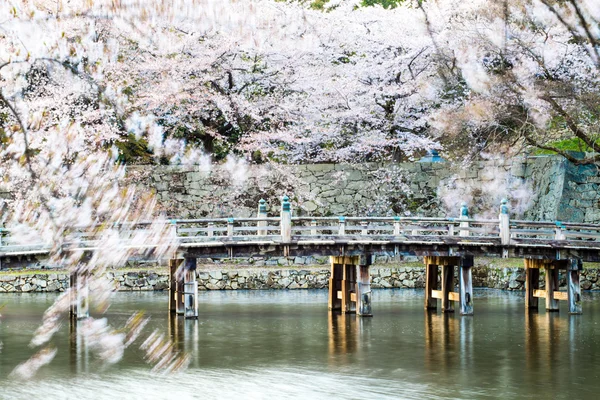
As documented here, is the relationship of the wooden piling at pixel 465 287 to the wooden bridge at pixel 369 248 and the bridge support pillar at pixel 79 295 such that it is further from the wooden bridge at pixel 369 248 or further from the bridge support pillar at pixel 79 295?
Result: the bridge support pillar at pixel 79 295

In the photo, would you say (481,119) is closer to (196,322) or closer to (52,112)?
(196,322)

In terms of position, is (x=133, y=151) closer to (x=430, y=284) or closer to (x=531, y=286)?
(x=430, y=284)

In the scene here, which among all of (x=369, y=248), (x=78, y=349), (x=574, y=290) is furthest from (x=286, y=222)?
(x=574, y=290)

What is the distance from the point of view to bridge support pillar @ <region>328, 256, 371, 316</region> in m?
24.3

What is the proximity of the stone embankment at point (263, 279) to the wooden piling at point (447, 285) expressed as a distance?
7.56 m

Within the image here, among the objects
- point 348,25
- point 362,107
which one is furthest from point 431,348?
point 348,25

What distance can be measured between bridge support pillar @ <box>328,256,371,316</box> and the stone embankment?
6566mm

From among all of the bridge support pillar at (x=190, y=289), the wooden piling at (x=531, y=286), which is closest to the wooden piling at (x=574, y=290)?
the wooden piling at (x=531, y=286)

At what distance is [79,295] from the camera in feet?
75.1

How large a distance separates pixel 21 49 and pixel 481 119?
2185 centimetres

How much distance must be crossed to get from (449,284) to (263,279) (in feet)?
29.0

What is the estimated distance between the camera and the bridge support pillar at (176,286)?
77.9ft

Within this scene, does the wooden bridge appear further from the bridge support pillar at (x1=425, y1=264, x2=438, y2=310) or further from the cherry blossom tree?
the cherry blossom tree

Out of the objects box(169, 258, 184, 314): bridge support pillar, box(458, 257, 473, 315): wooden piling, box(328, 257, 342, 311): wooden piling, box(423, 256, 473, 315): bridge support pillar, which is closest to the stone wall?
box(423, 256, 473, 315): bridge support pillar
